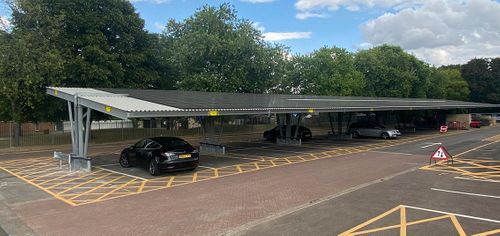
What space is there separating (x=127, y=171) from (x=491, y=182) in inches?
499

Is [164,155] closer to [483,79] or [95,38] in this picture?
[95,38]

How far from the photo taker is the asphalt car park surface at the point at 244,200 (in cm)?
810

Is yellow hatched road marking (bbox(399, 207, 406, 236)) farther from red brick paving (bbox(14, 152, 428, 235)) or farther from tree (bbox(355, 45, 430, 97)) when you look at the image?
tree (bbox(355, 45, 430, 97))

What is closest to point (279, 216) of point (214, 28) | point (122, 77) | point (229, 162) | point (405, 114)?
point (229, 162)

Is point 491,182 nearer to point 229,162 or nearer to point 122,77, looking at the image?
point 229,162

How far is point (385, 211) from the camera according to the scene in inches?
357

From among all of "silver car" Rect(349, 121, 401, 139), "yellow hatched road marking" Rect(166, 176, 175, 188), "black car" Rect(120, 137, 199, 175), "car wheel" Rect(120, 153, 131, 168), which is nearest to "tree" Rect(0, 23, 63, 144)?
"car wheel" Rect(120, 153, 131, 168)

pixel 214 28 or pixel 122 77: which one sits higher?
pixel 214 28

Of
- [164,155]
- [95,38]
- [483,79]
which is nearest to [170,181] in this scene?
[164,155]

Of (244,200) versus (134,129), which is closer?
(244,200)

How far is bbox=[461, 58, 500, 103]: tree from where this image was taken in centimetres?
8306

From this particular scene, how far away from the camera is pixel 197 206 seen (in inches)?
386

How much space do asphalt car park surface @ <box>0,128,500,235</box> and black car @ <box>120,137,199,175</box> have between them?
1.17 feet

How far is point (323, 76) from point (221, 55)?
688 inches
